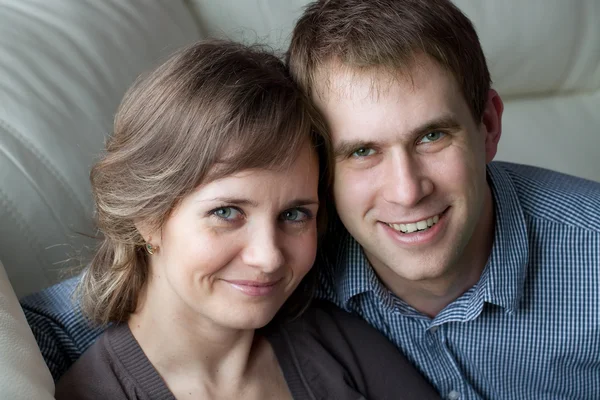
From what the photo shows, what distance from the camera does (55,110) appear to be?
1393mm

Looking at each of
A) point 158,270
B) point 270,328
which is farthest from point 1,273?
point 270,328

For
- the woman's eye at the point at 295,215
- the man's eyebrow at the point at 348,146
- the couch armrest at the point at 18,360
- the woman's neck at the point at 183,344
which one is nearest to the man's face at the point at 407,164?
the man's eyebrow at the point at 348,146

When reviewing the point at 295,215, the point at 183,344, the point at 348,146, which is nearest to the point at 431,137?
the point at 348,146

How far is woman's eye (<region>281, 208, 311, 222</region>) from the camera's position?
1.16 m

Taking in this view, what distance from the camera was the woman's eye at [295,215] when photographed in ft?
3.81

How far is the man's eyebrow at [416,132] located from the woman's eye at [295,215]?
0.12 meters

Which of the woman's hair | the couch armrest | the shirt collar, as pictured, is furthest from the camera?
the shirt collar

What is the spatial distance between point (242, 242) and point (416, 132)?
11.8 inches

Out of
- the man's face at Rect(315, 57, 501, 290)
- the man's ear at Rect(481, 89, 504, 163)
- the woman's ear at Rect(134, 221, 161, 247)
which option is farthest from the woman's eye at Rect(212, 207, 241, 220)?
the man's ear at Rect(481, 89, 504, 163)

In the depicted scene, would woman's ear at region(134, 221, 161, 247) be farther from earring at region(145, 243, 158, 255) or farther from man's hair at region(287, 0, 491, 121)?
man's hair at region(287, 0, 491, 121)

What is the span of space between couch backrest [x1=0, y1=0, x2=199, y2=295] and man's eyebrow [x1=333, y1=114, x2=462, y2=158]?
1.41 ft

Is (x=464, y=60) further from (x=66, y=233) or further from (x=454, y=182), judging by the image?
(x=66, y=233)

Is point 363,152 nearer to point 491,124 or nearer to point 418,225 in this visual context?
point 418,225

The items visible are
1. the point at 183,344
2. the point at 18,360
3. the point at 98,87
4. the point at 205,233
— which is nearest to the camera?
the point at 18,360
